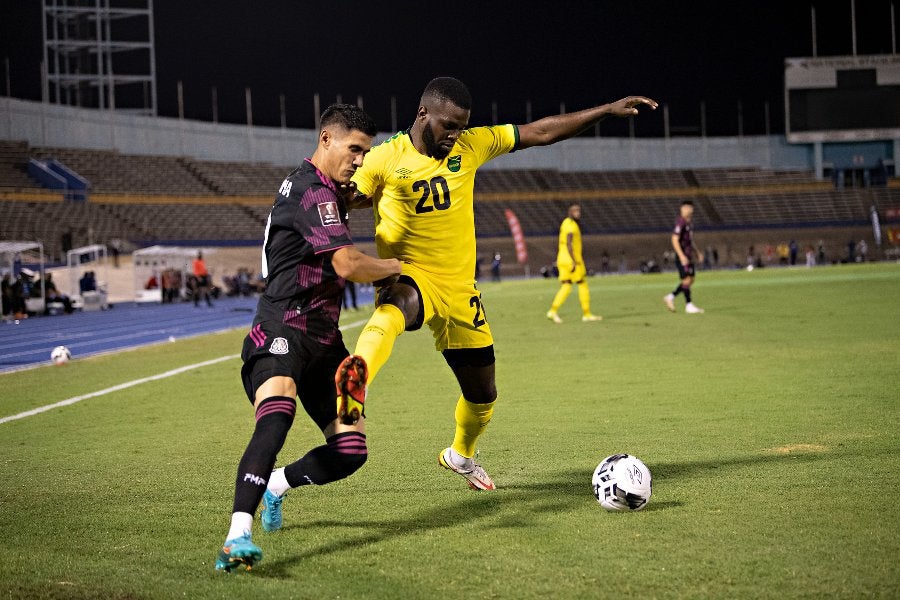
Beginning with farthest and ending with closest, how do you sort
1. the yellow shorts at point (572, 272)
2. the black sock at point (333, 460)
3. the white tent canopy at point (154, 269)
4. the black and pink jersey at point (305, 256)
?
the white tent canopy at point (154, 269), the yellow shorts at point (572, 272), the black sock at point (333, 460), the black and pink jersey at point (305, 256)

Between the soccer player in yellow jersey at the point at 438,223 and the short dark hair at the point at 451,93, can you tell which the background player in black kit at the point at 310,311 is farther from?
the short dark hair at the point at 451,93

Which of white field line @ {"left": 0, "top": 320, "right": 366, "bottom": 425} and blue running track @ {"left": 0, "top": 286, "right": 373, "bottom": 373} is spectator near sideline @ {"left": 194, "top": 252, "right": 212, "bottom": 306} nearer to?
blue running track @ {"left": 0, "top": 286, "right": 373, "bottom": 373}

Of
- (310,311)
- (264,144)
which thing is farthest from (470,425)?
(264,144)

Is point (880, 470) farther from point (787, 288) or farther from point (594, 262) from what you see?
point (594, 262)

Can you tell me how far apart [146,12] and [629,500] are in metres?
66.0

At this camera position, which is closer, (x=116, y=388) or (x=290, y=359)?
(x=290, y=359)

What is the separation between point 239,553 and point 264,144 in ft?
232

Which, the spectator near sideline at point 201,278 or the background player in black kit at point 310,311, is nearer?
the background player in black kit at point 310,311

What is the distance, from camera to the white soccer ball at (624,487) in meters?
5.26

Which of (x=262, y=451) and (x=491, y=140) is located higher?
(x=491, y=140)

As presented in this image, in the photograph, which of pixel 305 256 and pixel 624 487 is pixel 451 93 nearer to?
pixel 305 256

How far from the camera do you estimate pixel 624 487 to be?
207 inches

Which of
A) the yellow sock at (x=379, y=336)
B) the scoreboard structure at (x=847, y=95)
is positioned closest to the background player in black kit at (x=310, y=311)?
the yellow sock at (x=379, y=336)

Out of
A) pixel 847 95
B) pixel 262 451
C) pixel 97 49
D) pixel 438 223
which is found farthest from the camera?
pixel 847 95
